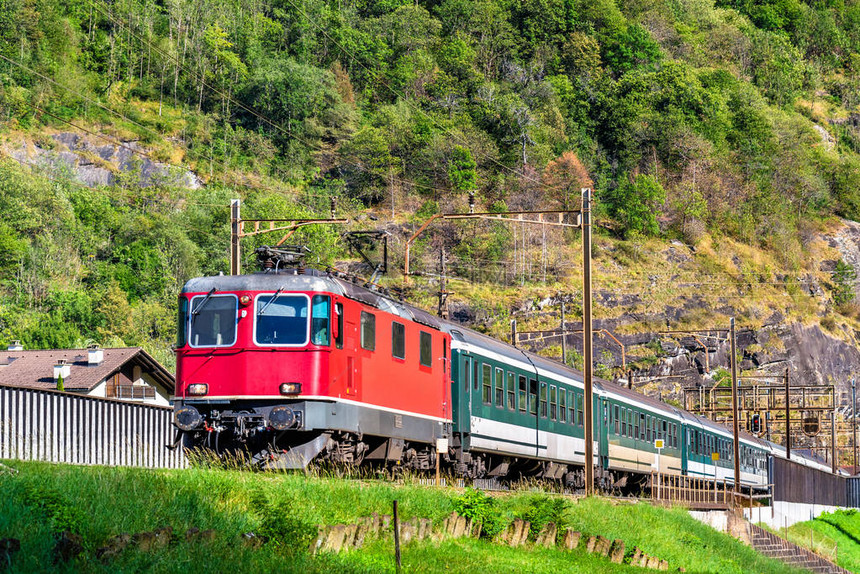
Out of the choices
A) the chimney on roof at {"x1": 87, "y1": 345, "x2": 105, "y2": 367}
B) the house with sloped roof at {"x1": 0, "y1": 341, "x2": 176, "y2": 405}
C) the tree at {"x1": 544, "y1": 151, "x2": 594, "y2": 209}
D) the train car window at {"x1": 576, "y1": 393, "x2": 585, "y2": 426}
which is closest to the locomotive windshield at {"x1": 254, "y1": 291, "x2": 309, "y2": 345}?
the train car window at {"x1": 576, "y1": 393, "x2": 585, "y2": 426}

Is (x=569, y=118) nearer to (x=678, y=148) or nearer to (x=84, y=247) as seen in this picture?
(x=678, y=148)

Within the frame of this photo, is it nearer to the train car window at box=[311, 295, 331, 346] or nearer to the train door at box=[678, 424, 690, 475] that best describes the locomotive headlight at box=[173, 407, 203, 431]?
the train car window at box=[311, 295, 331, 346]

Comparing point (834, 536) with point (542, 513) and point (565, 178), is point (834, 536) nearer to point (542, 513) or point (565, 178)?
point (542, 513)

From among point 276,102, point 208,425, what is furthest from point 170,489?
point 276,102

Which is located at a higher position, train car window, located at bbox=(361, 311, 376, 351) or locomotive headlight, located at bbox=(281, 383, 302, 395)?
train car window, located at bbox=(361, 311, 376, 351)

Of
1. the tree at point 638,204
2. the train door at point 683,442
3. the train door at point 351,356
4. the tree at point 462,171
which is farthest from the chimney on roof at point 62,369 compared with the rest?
the tree at point 638,204

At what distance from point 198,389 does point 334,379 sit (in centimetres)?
236

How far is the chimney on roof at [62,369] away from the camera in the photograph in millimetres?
38834

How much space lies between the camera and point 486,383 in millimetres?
27391

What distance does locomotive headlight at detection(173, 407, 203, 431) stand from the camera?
64.6 ft

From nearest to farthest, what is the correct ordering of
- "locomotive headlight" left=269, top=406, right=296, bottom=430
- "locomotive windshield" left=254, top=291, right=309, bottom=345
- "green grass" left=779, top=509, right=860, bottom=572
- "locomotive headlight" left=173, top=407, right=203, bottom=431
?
"locomotive headlight" left=269, top=406, right=296, bottom=430, "locomotive headlight" left=173, top=407, right=203, bottom=431, "locomotive windshield" left=254, top=291, right=309, bottom=345, "green grass" left=779, top=509, right=860, bottom=572

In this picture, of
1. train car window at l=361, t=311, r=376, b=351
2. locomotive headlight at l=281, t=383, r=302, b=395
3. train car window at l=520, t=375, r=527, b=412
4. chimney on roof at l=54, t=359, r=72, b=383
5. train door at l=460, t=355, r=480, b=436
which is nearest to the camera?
locomotive headlight at l=281, t=383, r=302, b=395

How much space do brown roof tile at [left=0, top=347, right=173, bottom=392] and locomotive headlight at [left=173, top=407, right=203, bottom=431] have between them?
22.1 meters

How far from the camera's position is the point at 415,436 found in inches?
920
